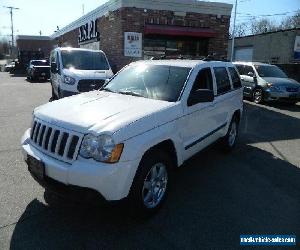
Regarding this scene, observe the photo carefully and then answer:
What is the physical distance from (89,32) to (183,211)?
1787 cm

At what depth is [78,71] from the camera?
10.6 meters

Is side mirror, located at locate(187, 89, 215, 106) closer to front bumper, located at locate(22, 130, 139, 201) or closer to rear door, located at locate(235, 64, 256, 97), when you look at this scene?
front bumper, located at locate(22, 130, 139, 201)

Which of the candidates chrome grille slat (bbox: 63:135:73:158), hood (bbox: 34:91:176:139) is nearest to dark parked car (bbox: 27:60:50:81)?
hood (bbox: 34:91:176:139)

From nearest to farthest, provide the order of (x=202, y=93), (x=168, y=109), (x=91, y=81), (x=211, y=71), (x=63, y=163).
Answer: (x=63, y=163), (x=168, y=109), (x=202, y=93), (x=211, y=71), (x=91, y=81)

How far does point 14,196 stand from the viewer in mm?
4438

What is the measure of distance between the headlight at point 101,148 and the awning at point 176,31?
1256 cm

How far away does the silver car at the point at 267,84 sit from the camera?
13.8 metres

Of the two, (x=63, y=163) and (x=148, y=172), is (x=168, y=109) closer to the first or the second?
(x=148, y=172)

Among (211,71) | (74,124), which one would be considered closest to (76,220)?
(74,124)

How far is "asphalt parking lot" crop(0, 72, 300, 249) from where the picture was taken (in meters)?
3.59

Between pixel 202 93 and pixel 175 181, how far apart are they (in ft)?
5.03

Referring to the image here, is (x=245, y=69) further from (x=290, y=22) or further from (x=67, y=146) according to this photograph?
(x=290, y=22)

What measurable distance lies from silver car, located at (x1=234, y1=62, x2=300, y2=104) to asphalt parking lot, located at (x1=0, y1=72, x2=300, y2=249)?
306 inches

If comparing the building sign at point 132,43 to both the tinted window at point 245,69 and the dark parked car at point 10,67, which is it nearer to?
the tinted window at point 245,69
